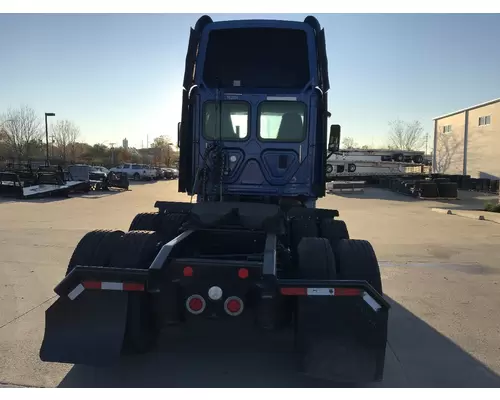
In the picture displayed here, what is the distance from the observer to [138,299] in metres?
3.50

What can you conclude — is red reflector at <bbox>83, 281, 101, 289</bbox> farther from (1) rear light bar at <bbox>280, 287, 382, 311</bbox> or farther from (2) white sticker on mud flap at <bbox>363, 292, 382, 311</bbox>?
(2) white sticker on mud flap at <bbox>363, 292, 382, 311</bbox>

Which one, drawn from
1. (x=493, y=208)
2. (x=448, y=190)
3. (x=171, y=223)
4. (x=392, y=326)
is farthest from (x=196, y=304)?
(x=448, y=190)

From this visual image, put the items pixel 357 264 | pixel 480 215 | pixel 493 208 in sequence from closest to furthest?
pixel 357 264 → pixel 480 215 → pixel 493 208

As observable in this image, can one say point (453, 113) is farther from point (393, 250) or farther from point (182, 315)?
point (182, 315)

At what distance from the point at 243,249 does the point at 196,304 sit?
1.69 metres

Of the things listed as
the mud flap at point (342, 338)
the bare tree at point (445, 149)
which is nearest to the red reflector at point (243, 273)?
the mud flap at point (342, 338)

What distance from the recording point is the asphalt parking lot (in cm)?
373

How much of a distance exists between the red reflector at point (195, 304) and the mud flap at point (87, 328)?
21.1 inches

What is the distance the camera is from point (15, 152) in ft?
161

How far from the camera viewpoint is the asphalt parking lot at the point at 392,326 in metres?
3.73

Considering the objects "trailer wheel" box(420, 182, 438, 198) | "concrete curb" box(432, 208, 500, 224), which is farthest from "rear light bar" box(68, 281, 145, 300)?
"trailer wheel" box(420, 182, 438, 198)

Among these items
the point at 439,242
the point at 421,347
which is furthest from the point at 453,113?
the point at 421,347

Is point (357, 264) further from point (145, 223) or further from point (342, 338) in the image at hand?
point (145, 223)

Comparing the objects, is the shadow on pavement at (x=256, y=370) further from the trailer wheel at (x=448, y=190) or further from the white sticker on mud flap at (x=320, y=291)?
the trailer wheel at (x=448, y=190)
